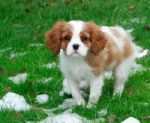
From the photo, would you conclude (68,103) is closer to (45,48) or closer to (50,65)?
(50,65)

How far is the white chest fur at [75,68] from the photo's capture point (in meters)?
6.81

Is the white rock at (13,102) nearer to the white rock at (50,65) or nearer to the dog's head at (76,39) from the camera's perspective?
the dog's head at (76,39)

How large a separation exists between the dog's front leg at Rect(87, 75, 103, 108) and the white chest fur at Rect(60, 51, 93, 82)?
9cm

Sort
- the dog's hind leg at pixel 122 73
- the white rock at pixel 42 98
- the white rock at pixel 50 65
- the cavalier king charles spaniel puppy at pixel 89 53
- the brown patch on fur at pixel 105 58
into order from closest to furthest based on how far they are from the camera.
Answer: the cavalier king charles spaniel puppy at pixel 89 53 < the brown patch on fur at pixel 105 58 < the white rock at pixel 42 98 < the dog's hind leg at pixel 122 73 < the white rock at pixel 50 65

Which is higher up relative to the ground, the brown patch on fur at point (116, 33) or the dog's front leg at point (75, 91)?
the brown patch on fur at point (116, 33)

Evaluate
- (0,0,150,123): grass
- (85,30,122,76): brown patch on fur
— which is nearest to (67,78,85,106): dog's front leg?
(0,0,150,123): grass

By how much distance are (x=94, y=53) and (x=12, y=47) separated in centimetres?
332

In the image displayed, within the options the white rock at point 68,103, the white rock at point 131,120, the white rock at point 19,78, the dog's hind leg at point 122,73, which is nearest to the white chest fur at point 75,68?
the white rock at point 68,103

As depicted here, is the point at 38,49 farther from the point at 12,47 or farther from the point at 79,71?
the point at 79,71

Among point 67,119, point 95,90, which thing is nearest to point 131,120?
point 67,119

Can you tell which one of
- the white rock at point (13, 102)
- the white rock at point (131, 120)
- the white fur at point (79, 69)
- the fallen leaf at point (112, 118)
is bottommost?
the white rock at point (13, 102)

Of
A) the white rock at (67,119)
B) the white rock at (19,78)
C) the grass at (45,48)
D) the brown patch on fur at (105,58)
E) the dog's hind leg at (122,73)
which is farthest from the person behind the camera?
the white rock at (19,78)

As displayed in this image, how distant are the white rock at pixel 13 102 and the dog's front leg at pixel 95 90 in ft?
2.35

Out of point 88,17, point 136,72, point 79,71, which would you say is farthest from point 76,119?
point 88,17
